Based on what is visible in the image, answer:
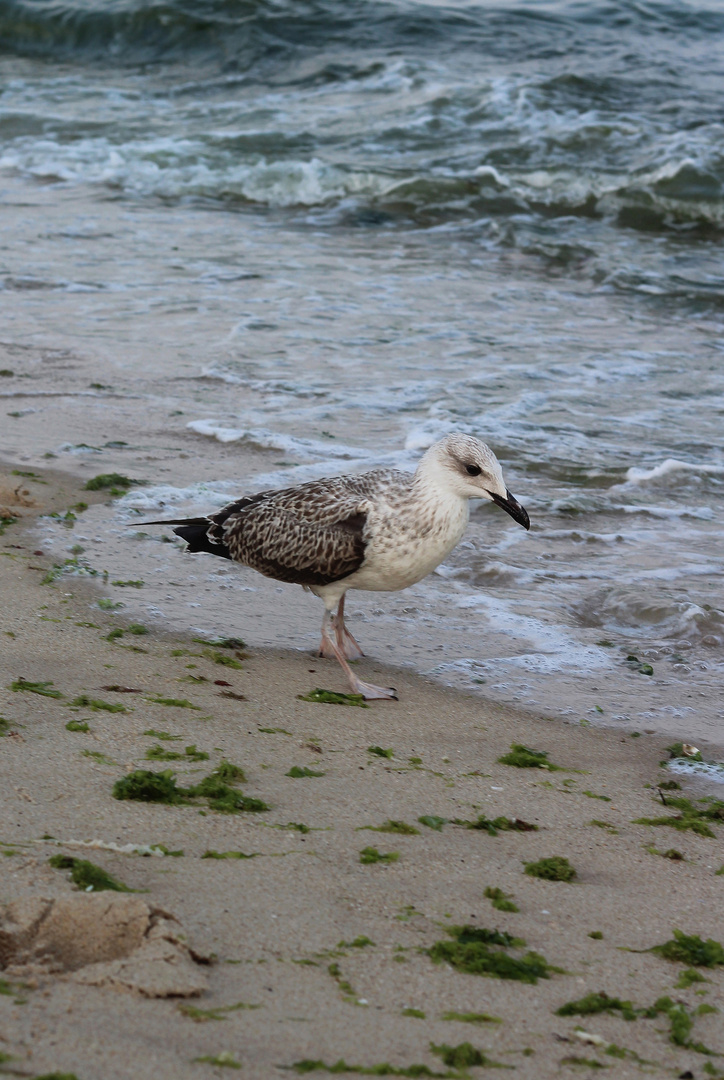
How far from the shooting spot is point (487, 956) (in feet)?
8.77

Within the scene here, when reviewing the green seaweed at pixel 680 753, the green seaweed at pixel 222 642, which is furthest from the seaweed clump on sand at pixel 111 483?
the green seaweed at pixel 680 753

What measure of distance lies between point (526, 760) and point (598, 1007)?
148cm

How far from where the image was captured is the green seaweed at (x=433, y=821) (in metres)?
3.40

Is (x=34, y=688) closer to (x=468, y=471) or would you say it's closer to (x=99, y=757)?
(x=99, y=757)

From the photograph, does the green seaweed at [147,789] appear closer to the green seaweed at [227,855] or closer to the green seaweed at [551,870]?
the green seaweed at [227,855]

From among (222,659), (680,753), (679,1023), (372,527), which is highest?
(372,527)

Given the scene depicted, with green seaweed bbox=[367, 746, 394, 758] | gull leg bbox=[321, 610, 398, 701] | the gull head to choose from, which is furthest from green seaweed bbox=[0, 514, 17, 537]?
green seaweed bbox=[367, 746, 394, 758]

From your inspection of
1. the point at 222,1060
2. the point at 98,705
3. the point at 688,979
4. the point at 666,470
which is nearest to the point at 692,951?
the point at 688,979

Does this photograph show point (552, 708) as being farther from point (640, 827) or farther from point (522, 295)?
point (522, 295)

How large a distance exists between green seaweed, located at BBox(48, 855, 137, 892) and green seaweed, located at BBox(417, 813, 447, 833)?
992 mm

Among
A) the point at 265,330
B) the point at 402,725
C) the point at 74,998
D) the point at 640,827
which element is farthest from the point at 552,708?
the point at 265,330

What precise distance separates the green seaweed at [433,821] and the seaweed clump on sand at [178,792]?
18.1 inches

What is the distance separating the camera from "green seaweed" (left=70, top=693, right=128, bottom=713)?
3.87 m

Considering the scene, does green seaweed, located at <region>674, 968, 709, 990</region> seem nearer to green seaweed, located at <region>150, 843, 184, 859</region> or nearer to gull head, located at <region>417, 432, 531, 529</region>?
green seaweed, located at <region>150, 843, 184, 859</region>
